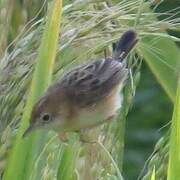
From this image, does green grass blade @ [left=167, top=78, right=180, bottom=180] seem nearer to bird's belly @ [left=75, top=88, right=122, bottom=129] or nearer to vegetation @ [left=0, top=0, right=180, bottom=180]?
vegetation @ [left=0, top=0, right=180, bottom=180]

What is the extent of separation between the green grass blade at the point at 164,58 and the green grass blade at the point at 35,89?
0.24 m

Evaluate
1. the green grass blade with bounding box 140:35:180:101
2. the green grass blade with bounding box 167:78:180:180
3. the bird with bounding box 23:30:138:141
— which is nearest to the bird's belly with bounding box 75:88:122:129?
the bird with bounding box 23:30:138:141

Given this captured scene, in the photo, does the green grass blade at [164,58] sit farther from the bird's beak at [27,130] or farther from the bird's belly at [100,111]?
the bird's beak at [27,130]

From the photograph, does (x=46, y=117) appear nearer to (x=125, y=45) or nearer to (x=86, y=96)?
(x=86, y=96)

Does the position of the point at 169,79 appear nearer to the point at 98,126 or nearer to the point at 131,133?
the point at 98,126

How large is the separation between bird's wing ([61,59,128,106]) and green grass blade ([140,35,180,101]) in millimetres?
73

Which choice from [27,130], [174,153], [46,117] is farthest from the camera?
[46,117]

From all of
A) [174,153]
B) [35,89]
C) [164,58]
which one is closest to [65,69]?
A: [35,89]

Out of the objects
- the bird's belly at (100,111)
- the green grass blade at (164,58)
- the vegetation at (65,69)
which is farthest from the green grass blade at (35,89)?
the green grass blade at (164,58)

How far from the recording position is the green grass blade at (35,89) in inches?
53.3

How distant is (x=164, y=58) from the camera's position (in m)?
1.54

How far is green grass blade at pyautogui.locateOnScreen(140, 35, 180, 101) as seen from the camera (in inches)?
60.0

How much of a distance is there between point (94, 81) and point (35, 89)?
0.23 meters

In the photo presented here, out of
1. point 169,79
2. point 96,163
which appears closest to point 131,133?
point 169,79
